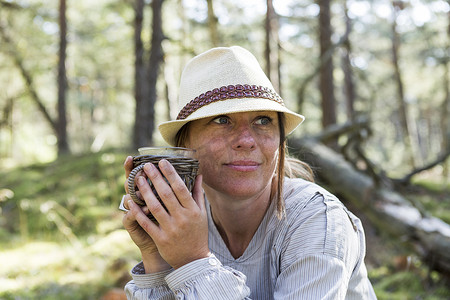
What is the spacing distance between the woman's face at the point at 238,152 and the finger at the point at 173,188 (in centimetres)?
36

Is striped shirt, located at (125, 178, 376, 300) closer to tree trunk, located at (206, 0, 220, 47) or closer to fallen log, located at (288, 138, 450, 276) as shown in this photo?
fallen log, located at (288, 138, 450, 276)

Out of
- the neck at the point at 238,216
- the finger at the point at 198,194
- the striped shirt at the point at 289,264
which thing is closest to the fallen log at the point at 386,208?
the neck at the point at 238,216

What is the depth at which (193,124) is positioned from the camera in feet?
6.24

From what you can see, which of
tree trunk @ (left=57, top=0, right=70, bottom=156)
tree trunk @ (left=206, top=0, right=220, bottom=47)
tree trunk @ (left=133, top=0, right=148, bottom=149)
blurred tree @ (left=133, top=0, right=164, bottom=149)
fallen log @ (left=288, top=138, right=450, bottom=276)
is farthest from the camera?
tree trunk @ (left=57, top=0, right=70, bottom=156)

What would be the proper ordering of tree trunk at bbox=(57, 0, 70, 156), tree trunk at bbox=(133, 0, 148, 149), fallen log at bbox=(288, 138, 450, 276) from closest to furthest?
1. fallen log at bbox=(288, 138, 450, 276)
2. tree trunk at bbox=(133, 0, 148, 149)
3. tree trunk at bbox=(57, 0, 70, 156)

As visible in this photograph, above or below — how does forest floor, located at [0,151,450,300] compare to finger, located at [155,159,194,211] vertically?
below

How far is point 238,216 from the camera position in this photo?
2.01 metres

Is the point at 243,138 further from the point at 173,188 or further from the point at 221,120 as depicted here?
the point at 173,188

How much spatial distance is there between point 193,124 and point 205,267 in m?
0.72

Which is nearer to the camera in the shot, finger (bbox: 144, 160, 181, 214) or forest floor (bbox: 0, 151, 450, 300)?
finger (bbox: 144, 160, 181, 214)

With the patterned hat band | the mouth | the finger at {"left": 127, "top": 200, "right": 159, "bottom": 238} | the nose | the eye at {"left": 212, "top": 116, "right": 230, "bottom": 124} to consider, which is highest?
the patterned hat band

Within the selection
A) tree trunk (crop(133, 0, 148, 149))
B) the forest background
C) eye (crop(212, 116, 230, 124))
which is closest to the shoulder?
eye (crop(212, 116, 230, 124))

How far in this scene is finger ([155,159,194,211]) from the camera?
4.64ft

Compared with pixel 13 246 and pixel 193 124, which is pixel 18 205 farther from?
pixel 193 124
